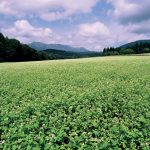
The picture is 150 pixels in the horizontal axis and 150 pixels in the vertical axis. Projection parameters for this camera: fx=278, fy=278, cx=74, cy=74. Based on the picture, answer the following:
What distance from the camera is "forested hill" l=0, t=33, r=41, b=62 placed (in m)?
93.2

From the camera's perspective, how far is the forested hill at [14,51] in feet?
306

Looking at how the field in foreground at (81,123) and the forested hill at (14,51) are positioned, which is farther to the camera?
the forested hill at (14,51)

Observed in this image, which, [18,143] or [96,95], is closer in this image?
[18,143]

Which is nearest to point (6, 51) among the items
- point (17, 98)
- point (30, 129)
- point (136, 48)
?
point (136, 48)

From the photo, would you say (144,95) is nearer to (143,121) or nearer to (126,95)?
A: (126,95)

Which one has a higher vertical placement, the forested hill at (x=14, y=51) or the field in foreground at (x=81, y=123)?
the forested hill at (x=14, y=51)

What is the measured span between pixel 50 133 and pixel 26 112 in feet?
10.8

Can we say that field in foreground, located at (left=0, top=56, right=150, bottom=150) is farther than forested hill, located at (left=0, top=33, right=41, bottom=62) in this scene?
No

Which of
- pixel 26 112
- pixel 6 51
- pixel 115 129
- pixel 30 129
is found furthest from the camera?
pixel 6 51

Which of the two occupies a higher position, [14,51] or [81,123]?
[14,51]

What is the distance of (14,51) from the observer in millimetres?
95688

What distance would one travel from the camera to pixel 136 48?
137 m

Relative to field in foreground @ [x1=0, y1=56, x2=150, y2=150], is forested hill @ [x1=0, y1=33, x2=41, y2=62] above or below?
above

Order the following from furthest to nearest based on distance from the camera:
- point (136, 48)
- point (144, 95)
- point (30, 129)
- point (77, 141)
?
point (136, 48)
point (144, 95)
point (30, 129)
point (77, 141)
